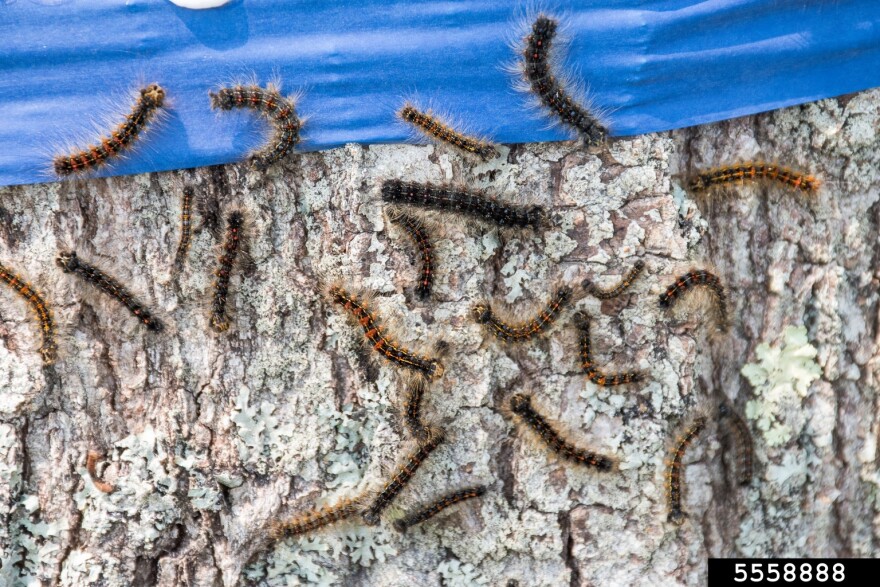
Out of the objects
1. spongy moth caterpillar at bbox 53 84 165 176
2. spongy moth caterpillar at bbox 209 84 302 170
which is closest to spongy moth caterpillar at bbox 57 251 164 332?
spongy moth caterpillar at bbox 53 84 165 176

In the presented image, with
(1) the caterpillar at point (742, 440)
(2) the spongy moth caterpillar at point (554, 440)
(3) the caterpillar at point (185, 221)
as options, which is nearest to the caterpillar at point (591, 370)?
(2) the spongy moth caterpillar at point (554, 440)

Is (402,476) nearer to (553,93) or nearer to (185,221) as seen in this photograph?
(185,221)

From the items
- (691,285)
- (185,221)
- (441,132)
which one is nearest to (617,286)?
(691,285)

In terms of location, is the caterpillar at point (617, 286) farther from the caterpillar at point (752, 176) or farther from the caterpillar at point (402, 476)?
the caterpillar at point (402, 476)

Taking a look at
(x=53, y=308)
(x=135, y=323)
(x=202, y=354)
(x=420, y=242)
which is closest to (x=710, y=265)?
(x=420, y=242)

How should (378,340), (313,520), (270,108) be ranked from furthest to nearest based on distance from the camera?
(313,520) < (378,340) < (270,108)

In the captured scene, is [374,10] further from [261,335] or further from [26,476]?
[26,476]
